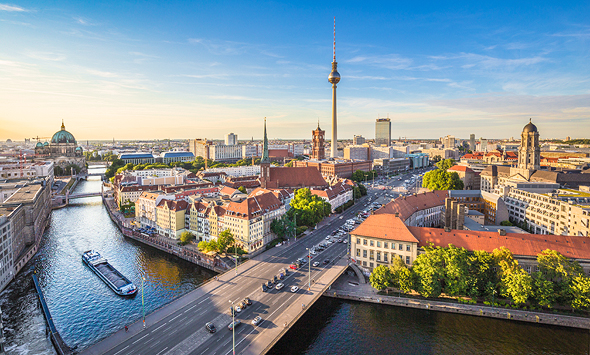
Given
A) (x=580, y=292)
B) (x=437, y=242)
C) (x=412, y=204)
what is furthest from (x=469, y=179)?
(x=580, y=292)

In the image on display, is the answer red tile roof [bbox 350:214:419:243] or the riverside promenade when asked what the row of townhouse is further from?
red tile roof [bbox 350:214:419:243]

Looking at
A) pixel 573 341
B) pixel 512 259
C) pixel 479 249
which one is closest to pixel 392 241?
pixel 479 249

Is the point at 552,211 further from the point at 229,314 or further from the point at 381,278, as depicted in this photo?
the point at 229,314

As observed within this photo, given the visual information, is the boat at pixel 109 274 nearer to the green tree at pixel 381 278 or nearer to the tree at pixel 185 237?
the tree at pixel 185 237

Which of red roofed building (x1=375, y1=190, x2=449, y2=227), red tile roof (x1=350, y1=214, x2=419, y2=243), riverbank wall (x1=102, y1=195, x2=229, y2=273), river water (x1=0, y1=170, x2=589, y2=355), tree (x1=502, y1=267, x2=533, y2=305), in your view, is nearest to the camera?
river water (x1=0, y1=170, x2=589, y2=355)

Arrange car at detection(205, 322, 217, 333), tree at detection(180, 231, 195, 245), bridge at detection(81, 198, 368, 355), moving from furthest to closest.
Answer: tree at detection(180, 231, 195, 245)
car at detection(205, 322, 217, 333)
bridge at detection(81, 198, 368, 355)

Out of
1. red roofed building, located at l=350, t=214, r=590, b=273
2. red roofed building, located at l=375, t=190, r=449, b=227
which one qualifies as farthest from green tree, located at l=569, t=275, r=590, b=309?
red roofed building, located at l=375, t=190, r=449, b=227

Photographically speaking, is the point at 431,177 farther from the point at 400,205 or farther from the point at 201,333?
the point at 201,333
